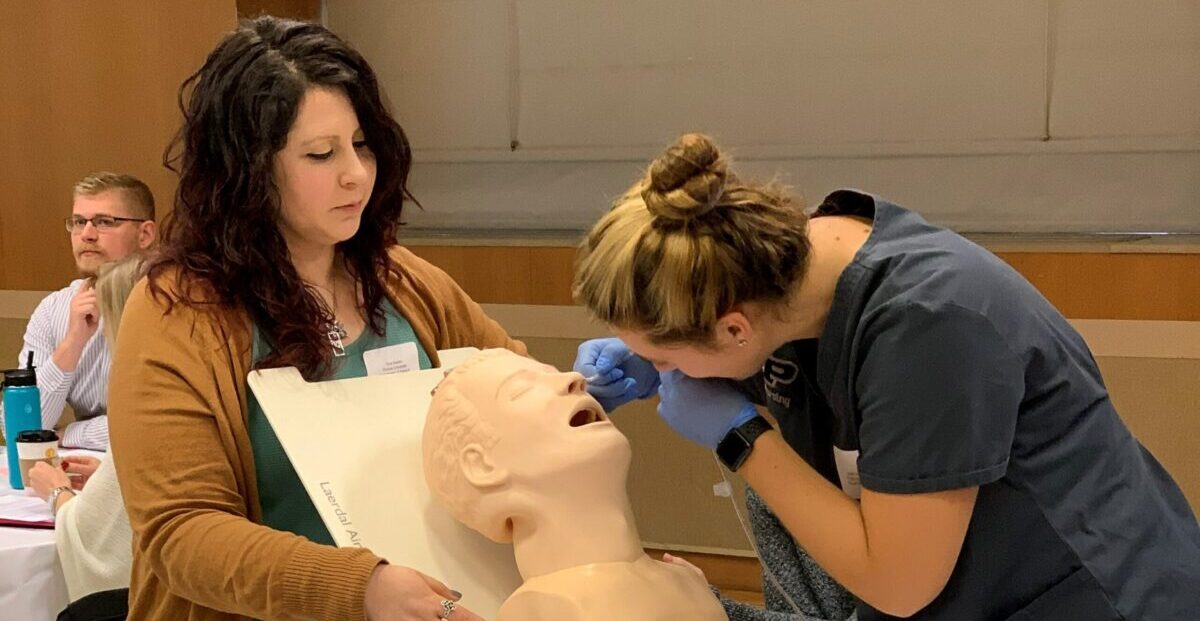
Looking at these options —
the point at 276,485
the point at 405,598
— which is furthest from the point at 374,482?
the point at 405,598

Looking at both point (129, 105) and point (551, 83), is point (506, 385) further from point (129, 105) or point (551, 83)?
point (129, 105)

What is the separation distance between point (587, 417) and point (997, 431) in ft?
2.08

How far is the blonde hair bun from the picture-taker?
51.2 inches

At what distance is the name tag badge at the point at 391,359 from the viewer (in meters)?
1.86

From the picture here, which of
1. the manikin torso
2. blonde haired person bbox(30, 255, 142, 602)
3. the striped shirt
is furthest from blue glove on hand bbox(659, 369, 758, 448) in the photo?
the striped shirt

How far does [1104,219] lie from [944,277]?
229 cm

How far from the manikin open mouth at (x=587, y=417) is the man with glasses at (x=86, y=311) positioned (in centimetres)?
185

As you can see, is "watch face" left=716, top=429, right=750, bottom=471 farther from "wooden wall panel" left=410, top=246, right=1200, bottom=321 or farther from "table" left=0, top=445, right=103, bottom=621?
"wooden wall panel" left=410, top=246, right=1200, bottom=321

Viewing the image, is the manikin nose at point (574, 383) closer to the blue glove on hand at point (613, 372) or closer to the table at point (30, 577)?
the blue glove on hand at point (613, 372)

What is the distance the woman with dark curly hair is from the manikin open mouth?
1.04 ft

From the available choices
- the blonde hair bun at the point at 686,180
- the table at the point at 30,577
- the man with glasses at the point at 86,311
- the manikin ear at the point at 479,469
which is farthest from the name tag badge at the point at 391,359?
the man with glasses at the point at 86,311

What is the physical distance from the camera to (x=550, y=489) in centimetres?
162

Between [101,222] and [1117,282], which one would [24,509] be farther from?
[1117,282]

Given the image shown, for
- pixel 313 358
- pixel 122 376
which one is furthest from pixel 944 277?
pixel 122 376
